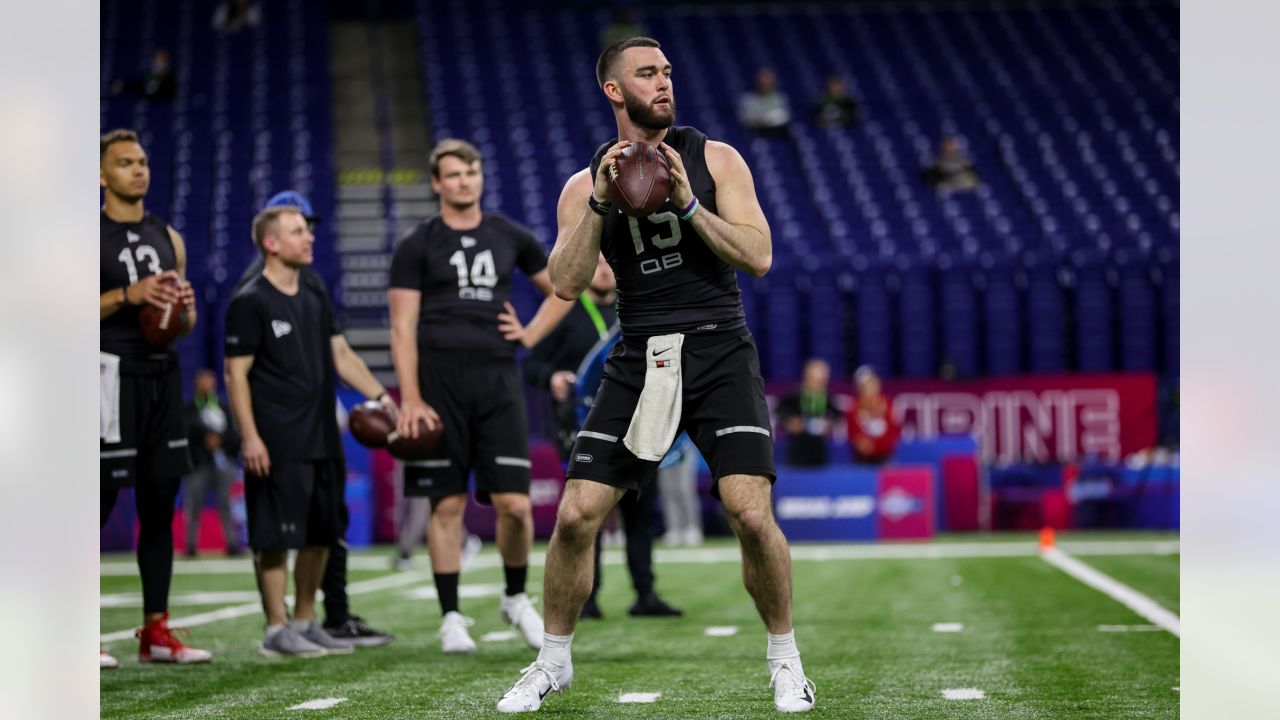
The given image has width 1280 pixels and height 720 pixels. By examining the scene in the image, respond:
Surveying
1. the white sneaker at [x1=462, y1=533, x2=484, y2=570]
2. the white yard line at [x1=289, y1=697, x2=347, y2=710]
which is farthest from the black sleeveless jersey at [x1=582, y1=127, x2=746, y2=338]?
the white sneaker at [x1=462, y1=533, x2=484, y2=570]

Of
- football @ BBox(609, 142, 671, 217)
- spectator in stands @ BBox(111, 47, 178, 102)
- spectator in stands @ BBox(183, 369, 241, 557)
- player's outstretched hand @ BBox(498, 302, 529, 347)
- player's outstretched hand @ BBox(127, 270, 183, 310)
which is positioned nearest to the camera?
football @ BBox(609, 142, 671, 217)

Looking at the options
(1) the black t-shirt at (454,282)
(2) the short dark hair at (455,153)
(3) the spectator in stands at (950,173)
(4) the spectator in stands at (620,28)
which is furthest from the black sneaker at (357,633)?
(4) the spectator in stands at (620,28)

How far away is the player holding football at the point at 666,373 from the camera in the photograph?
4.10m

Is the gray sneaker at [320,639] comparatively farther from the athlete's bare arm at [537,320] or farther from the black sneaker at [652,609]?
the black sneaker at [652,609]

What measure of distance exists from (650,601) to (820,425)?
23.1ft

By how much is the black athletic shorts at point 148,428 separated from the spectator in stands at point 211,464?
23.9 ft

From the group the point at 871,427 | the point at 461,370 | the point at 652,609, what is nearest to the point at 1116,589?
the point at 652,609

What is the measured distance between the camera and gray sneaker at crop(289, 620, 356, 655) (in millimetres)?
6062

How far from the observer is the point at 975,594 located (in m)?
8.23

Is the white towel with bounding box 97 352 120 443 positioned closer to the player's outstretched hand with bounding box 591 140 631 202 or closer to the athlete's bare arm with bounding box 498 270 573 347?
the athlete's bare arm with bounding box 498 270 573 347

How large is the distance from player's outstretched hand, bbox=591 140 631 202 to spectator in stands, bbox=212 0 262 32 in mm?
21313

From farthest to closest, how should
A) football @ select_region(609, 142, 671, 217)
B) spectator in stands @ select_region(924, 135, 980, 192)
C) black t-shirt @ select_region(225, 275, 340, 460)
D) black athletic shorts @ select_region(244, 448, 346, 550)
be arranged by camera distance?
spectator in stands @ select_region(924, 135, 980, 192) < black t-shirt @ select_region(225, 275, 340, 460) < black athletic shorts @ select_region(244, 448, 346, 550) < football @ select_region(609, 142, 671, 217)
